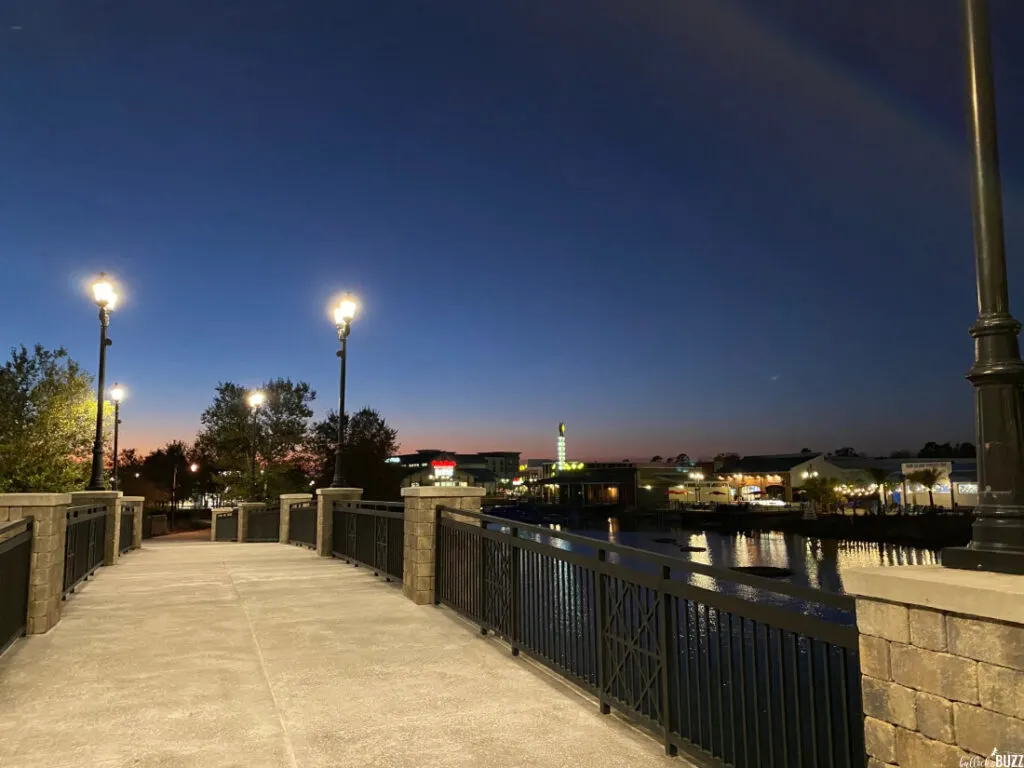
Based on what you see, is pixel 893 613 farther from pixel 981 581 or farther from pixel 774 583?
pixel 774 583

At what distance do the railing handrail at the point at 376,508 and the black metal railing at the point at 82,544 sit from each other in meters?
4.22

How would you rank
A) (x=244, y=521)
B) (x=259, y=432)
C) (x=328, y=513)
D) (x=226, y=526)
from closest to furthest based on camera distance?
(x=328, y=513)
(x=244, y=521)
(x=226, y=526)
(x=259, y=432)

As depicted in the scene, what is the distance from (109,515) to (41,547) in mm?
7661

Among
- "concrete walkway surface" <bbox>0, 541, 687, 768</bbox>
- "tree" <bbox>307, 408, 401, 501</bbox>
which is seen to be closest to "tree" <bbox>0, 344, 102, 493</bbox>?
"concrete walkway surface" <bbox>0, 541, 687, 768</bbox>

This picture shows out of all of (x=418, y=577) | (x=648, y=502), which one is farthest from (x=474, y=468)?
(x=418, y=577)

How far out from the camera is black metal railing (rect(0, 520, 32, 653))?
6633 millimetres

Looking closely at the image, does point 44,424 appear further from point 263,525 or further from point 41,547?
point 41,547

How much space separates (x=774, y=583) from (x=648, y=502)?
382ft

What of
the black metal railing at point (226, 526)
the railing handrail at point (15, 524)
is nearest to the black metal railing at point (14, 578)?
the railing handrail at point (15, 524)

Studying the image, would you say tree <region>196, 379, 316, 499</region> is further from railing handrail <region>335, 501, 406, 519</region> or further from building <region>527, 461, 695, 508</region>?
building <region>527, 461, 695, 508</region>

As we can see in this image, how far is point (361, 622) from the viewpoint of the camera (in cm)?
838

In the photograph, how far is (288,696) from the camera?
18.7 feet

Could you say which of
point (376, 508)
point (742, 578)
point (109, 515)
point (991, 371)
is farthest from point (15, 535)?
point (109, 515)

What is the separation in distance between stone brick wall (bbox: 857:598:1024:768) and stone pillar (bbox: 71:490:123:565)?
14.4 metres
